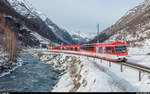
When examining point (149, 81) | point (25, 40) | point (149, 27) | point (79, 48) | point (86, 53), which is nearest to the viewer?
point (149, 81)

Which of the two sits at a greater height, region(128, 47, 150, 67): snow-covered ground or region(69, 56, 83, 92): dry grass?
region(128, 47, 150, 67): snow-covered ground

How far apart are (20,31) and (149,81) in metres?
149

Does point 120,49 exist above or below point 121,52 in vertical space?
above

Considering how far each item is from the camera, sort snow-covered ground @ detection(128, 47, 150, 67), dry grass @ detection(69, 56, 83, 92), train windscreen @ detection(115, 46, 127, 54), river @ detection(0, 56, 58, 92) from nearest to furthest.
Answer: dry grass @ detection(69, 56, 83, 92), river @ detection(0, 56, 58, 92), train windscreen @ detection(115, 46, 127, 54), snow-covered ground @ detection(128, 47, 150, 67)

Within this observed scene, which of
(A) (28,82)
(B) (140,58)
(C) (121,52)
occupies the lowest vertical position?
(A) (28,82)

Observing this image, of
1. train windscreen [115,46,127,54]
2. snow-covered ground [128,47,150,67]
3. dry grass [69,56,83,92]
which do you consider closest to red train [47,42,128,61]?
train windscreen [115,46,127,54]

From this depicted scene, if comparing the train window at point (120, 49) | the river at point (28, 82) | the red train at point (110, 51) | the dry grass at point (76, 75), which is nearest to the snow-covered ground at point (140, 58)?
the train window at point (120, 49)

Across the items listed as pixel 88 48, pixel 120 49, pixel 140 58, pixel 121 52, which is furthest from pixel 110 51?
pixel 88 48

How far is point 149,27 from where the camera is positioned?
153000 millimetres

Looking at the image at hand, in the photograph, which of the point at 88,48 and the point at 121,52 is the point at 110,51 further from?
the point at 88,48

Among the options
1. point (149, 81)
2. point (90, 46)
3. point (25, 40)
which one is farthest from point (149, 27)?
point (149, 81)

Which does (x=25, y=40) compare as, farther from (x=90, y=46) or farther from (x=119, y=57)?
(x=119, y=57)

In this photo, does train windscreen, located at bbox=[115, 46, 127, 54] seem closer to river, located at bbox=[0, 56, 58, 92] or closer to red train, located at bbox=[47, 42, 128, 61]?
red train, located at bbox=[47, 42, 128, 61]

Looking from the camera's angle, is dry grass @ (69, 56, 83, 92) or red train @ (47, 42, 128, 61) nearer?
dry grass @ (69, 56, 83, 92)
